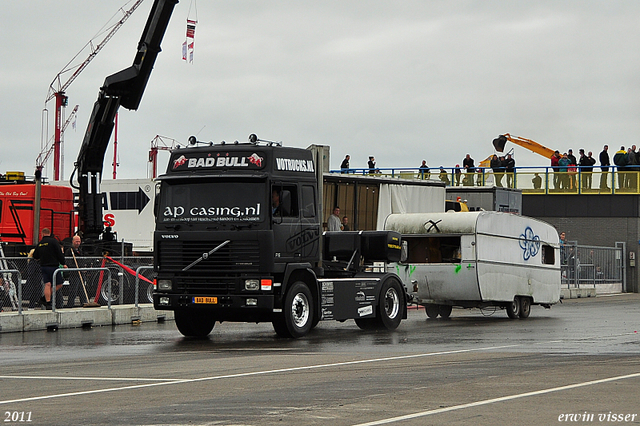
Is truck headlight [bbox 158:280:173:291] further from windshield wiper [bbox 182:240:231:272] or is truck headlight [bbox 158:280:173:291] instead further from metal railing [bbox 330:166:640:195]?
metal railing [bbox 330:166:640:195]

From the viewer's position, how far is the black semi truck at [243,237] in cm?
1653

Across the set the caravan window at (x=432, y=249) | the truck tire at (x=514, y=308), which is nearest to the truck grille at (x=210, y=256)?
the caravan window at (x=432, y=249)

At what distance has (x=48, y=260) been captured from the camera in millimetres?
20938

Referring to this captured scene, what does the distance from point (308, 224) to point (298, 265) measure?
33.3 inches

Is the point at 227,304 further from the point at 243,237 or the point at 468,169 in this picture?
the point at 468,169

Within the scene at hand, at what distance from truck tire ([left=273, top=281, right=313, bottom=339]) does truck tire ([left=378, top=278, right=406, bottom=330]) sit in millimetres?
2283

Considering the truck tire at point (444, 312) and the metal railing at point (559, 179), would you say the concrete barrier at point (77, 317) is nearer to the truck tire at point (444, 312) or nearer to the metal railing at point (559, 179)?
the truck tire at point (444, 312)

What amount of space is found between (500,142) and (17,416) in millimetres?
50593

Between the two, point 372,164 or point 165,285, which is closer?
point 165,285

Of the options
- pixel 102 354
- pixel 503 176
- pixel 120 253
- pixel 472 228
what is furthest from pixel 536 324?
pixel 503 176

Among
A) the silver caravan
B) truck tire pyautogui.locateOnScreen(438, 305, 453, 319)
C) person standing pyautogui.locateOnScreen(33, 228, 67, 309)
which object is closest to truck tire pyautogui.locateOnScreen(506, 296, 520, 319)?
the silver caravan

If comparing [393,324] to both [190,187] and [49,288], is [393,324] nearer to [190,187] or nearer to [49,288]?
[190,187]

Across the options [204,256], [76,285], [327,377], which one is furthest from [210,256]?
[327,377]

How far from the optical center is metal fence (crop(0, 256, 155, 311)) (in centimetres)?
1967
